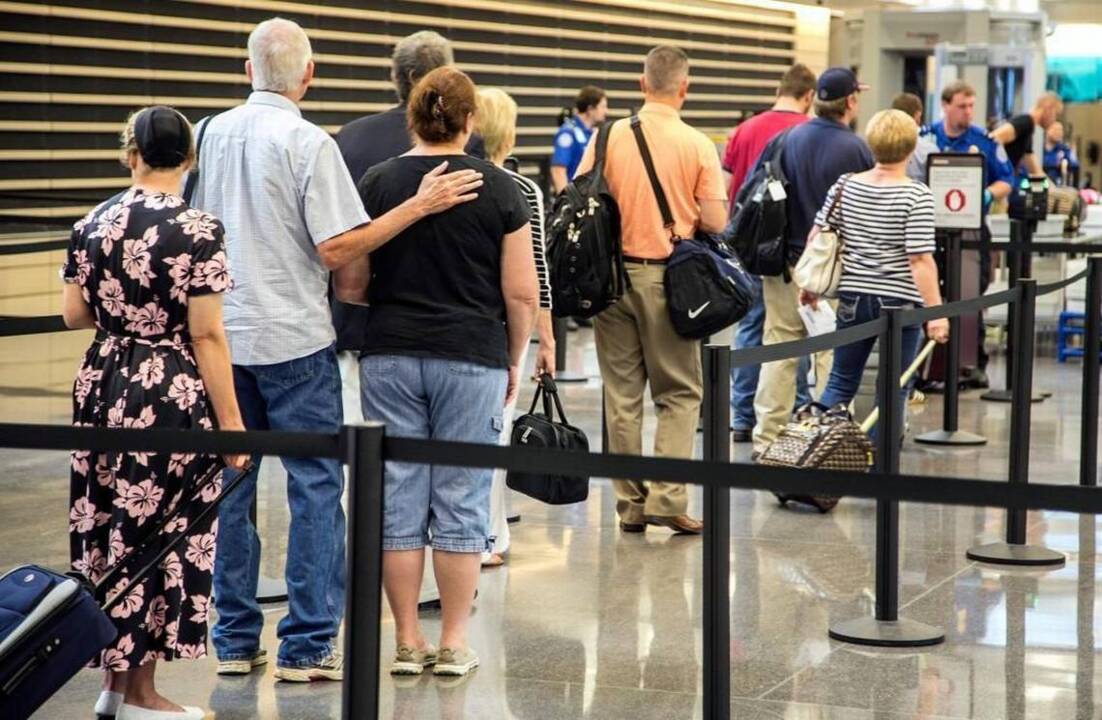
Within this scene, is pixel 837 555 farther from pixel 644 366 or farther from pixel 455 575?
pixel 455 575

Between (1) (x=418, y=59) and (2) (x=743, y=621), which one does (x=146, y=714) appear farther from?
(1) (x=418, y=59)

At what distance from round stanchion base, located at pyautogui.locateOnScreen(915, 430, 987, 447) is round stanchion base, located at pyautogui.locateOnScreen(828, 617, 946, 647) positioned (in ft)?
11.0

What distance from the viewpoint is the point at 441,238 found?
4.35 m

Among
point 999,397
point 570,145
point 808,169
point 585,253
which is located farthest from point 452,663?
point 570,145

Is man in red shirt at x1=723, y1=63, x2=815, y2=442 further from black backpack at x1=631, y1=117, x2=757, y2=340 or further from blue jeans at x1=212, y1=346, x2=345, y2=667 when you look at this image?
blue jeans at x1=212, y1=346, x2=345, y2=667

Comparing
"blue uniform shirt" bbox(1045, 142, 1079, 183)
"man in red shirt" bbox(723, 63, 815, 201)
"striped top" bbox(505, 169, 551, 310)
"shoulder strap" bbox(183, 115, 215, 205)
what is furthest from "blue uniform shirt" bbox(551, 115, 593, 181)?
"shoulder strap" bbox(183, 115, 215, 205)

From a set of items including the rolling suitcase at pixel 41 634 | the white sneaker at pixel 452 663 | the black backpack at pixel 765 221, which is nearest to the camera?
the rolling suitcase at pixel 41 634

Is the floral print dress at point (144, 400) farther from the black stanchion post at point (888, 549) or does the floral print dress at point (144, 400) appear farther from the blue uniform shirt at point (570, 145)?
the blue uniform shirt at point (570, 145)

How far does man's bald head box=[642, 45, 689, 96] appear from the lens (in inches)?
247

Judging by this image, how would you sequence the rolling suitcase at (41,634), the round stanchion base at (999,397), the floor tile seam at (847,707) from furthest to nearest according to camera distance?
the round stanchion base at (999,397) < the floor tile seam at (847,707) < the rolling suitcase at (41,634)

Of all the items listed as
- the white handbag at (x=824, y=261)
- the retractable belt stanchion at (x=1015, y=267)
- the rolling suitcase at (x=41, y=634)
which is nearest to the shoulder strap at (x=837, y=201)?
the white handbag at (x=824, y=261)

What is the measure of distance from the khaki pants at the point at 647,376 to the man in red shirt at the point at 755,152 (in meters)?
1.97

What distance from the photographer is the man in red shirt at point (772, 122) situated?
8.41 meters

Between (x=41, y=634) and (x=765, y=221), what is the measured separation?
491 centimetres
